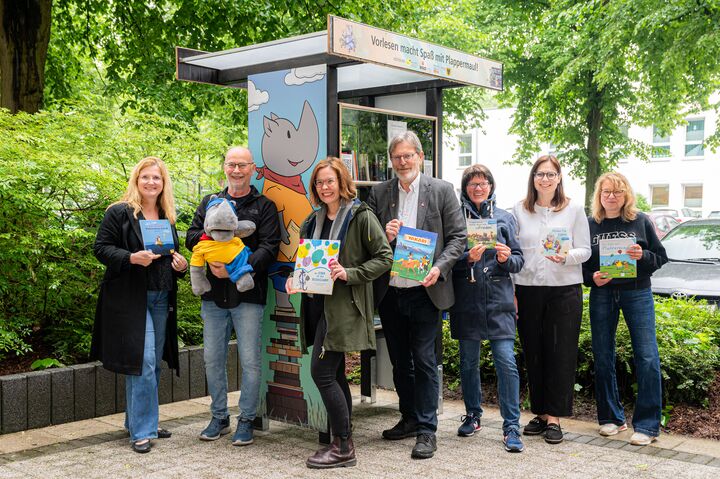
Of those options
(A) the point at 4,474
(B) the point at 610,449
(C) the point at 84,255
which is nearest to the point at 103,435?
(A) the point at 4,474

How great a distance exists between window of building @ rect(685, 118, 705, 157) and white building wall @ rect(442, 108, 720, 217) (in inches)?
Result: 6.9

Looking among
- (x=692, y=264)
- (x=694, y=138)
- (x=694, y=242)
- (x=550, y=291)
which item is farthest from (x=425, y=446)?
(x=694, y=138)

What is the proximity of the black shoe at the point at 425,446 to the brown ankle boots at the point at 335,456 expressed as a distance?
0.43 m

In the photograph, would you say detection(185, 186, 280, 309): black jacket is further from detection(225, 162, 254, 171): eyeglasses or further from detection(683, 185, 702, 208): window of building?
detection(683, 185, 702, 208): window of building

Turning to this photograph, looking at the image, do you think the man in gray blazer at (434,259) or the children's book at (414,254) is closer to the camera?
the children's book at (414,254)

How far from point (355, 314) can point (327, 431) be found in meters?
1.04

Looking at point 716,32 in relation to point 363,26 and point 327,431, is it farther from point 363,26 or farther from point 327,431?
point 327,431

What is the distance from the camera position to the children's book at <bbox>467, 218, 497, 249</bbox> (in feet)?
17.5

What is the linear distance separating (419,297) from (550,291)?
1018 mm

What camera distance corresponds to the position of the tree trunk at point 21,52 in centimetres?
959

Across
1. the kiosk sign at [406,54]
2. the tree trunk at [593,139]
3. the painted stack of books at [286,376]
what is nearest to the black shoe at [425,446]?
the painted stack of books at [286,376]

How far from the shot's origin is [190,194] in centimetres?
788

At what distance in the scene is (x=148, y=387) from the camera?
17.8ft

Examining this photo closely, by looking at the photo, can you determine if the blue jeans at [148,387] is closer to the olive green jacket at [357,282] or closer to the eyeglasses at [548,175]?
the olive green jacket at [357,282]
